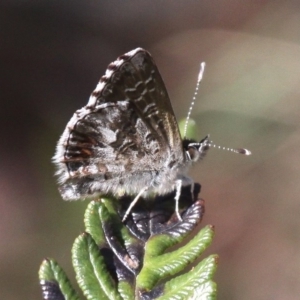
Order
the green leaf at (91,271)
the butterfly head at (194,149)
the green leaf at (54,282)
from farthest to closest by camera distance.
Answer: the butterfly head at (194,149)
the green leaf at (91,271)
the green leaf at (54,282)

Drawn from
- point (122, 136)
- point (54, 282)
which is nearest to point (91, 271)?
point (54, 282)

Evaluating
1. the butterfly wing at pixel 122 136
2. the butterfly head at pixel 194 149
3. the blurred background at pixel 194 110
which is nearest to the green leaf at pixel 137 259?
the butterfly wing at pixel 122 136

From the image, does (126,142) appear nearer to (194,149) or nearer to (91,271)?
(194,149)

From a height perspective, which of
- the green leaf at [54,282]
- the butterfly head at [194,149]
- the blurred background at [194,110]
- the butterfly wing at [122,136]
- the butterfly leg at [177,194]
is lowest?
the green leaf at [54,282]

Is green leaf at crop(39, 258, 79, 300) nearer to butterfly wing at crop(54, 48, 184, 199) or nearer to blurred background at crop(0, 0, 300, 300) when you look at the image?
butterfly wing at crop(54, 48, 184, 199)

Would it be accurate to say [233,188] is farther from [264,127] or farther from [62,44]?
[62,44]

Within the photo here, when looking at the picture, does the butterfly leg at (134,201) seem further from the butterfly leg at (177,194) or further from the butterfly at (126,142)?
the butterfly leg at (177,194)

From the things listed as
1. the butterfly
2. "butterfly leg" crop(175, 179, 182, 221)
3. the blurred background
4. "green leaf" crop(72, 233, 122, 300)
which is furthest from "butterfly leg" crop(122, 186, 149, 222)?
the blurred background

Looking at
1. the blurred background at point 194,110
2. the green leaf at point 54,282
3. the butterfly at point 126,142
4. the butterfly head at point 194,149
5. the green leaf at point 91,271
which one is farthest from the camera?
the blurred background at point 194,110
